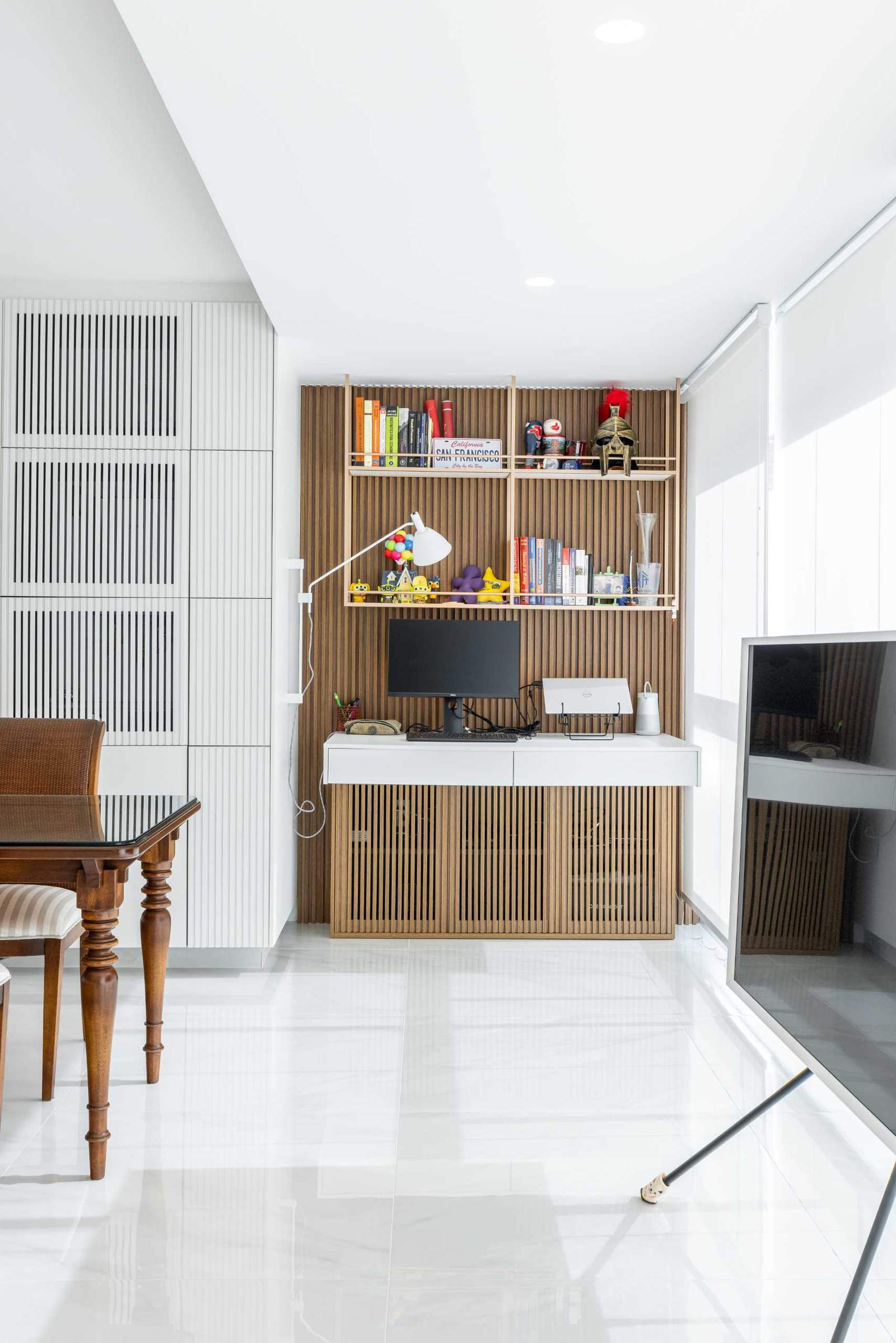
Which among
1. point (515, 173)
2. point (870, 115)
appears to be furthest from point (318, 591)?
point (870, 115)

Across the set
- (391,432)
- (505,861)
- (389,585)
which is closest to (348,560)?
(389,585)

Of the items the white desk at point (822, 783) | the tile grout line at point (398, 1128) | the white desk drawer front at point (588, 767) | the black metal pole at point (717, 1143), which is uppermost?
the white desk at point (822, 783)

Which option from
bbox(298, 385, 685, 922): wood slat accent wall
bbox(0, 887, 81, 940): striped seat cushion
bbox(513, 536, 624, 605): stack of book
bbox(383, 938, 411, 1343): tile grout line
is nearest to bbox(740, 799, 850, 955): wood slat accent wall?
bbox(383, 938, 411, 1343): tile grout line

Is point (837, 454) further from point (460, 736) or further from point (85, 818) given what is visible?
point (85, 818)

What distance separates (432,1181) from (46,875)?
1150mm

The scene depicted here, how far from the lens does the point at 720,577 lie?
13.8 feet

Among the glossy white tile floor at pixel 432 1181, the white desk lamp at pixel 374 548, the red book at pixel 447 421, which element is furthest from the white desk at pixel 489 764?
the red book at pixel 447 421

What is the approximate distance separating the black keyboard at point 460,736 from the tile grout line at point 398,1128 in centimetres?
89

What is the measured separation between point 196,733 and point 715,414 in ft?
8.17

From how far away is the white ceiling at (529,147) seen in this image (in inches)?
78.5

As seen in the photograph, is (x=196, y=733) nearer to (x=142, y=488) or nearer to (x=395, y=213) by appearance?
(x=142, y=488)

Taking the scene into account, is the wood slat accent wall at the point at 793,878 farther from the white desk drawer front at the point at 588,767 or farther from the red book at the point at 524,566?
the red book at the point at 524,566

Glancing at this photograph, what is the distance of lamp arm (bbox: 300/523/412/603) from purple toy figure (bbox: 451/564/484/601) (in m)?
0.35

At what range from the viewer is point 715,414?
420cm
